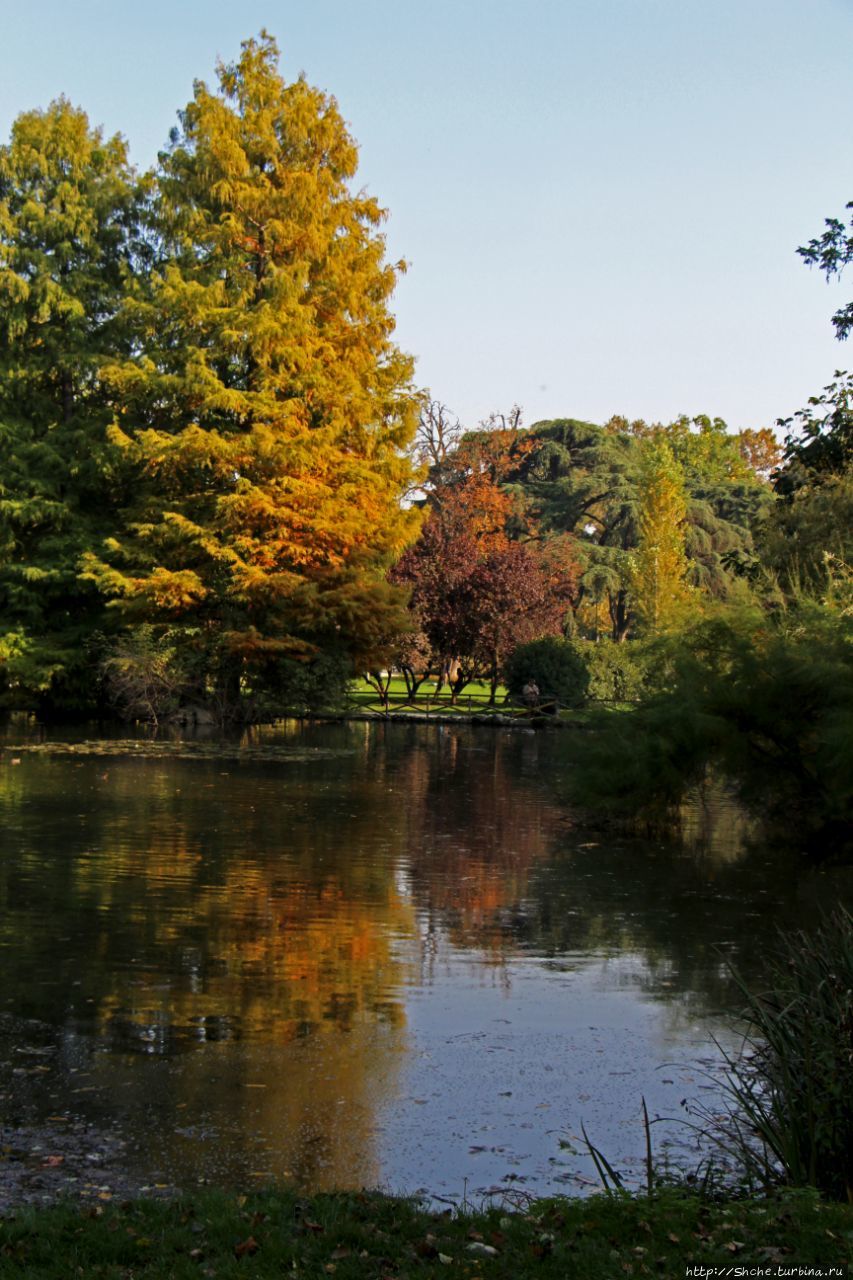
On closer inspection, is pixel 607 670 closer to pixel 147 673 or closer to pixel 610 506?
pixel 147 673

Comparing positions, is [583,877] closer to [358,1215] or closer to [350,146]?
[358,1215]

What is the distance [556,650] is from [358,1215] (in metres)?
32.6

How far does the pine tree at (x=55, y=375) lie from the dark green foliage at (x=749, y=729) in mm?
21448

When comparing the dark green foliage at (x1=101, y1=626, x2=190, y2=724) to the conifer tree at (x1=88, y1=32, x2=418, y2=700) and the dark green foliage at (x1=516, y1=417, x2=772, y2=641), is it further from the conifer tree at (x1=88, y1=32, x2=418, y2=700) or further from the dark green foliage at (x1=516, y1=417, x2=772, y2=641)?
the dark green foliage at (x1=516, y1=417, x2=772, y2=641)

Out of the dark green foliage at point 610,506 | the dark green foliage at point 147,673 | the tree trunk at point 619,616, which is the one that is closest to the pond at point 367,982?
the dark green foliage at point 147,673

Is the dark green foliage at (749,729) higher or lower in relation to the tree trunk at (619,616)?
lower

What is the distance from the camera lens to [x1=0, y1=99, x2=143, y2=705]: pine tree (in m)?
34.4

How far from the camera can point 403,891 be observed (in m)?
12.2

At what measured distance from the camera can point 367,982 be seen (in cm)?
888

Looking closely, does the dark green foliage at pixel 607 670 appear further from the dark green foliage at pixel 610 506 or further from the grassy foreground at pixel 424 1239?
the grassy foreground at pixel 424 1239

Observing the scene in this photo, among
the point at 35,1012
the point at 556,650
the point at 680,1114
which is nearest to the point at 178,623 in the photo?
the point at 556,650

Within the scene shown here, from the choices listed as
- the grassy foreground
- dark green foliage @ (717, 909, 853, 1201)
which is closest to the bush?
dark green foliage @ (717, 909, 853, 1201)

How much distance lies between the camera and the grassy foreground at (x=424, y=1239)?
421cm

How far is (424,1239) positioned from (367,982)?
14.3ft
